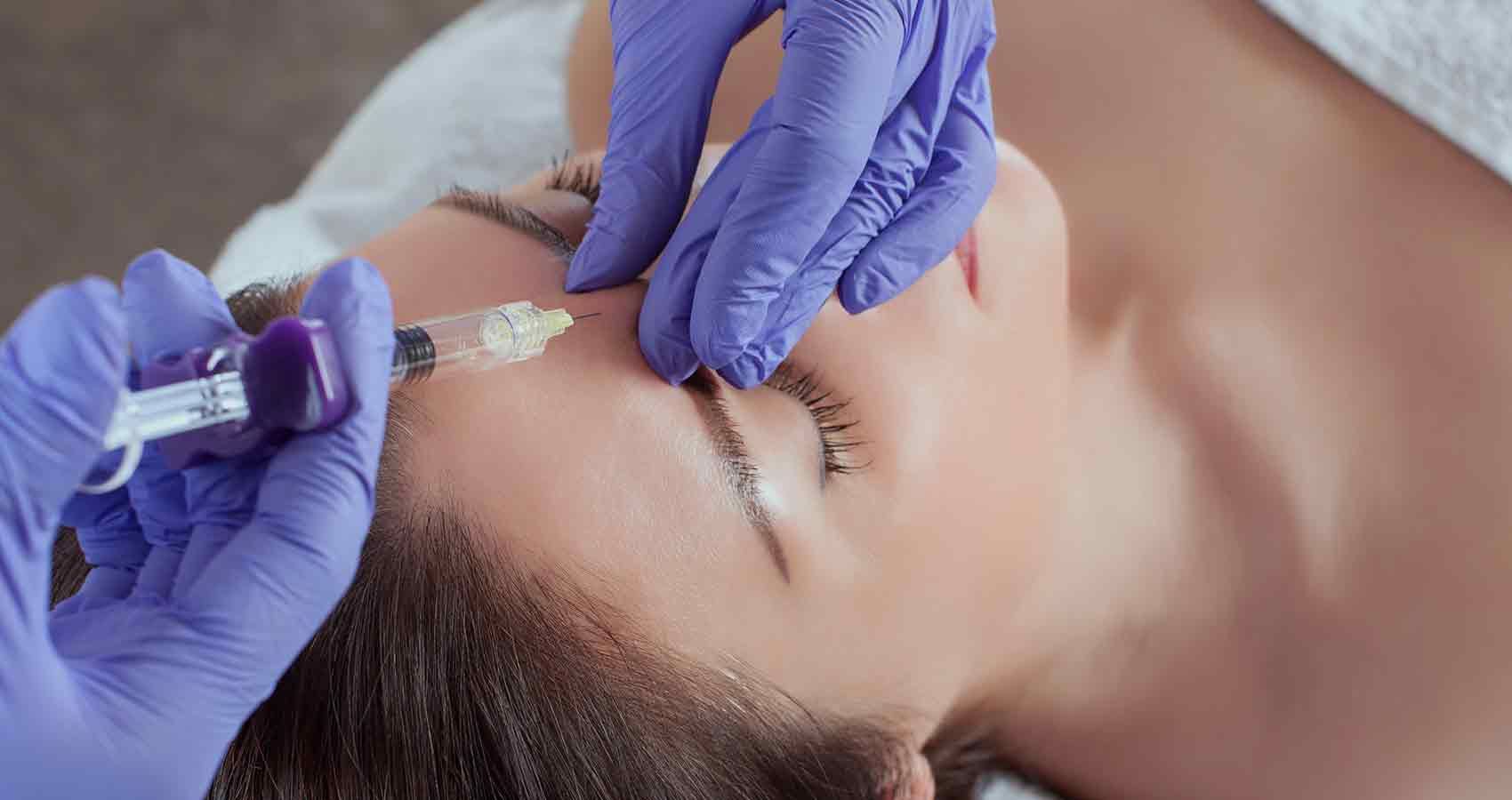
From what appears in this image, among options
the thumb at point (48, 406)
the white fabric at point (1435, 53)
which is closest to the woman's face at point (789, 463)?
the thumb at point (48, 406)

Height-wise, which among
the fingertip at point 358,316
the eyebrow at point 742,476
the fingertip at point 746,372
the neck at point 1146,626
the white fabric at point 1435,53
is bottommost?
the neck at point 1146,626

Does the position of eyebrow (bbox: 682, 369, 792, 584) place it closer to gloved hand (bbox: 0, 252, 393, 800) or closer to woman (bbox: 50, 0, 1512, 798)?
woman (bbox: 50, 0, 1512, 798)

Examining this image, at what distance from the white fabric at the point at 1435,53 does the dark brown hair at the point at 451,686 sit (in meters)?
0.98

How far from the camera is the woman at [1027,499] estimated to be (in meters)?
0.81

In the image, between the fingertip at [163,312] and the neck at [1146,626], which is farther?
the neck at [1146,626]

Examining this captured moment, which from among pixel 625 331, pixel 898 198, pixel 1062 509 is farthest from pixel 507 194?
pixel 1062 509

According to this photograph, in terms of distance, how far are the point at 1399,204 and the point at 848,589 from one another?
79 centimetres

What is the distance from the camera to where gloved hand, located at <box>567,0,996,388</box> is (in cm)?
88

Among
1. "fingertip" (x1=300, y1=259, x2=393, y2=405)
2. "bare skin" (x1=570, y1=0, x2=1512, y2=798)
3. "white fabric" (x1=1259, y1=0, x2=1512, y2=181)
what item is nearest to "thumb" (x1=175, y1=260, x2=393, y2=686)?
"fingertip" (x1=300, y1=259, x2=393, y2=405)

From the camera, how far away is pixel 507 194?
1.02m

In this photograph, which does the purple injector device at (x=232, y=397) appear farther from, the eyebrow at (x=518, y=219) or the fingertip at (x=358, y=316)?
the eyebrow at (x=518, y=219)

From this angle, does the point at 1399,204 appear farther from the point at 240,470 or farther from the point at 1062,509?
the point at 240,470

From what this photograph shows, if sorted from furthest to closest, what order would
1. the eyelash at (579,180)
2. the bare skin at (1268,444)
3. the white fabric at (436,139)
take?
the white fabric at (436,139)
the bare skin at (1268,444)
the eyelash at (579,180)

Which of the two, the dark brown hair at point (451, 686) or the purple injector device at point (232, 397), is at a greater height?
the purple injector device at point (232, 397)
